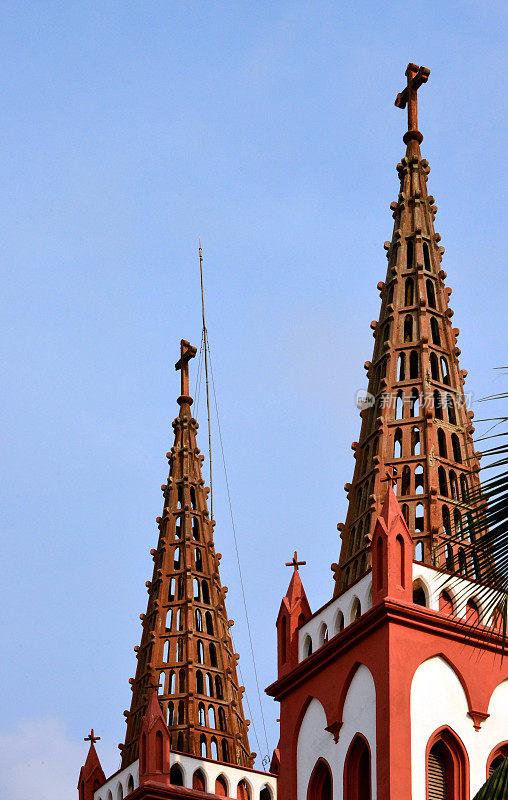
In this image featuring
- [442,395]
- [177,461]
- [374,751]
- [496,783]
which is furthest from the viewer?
[177,461]

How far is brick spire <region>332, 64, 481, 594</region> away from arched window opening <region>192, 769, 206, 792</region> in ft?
23.0

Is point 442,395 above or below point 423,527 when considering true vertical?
above

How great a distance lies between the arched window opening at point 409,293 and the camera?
31.1m

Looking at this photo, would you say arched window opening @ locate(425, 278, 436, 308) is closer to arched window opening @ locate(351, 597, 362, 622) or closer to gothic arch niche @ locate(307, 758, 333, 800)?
arched window opening @ locate(351, 597, 362, 622)

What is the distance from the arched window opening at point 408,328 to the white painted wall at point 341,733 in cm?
732

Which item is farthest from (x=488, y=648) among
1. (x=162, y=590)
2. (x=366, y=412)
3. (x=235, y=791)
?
(x=162, y=590)

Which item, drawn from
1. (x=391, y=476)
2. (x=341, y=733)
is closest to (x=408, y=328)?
(x=391, y=476)

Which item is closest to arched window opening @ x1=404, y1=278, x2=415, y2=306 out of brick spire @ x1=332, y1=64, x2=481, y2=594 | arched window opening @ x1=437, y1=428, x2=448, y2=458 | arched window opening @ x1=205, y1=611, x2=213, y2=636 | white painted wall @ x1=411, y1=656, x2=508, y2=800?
brick spire @ x1=332, y1=64, x2=481, y2=594

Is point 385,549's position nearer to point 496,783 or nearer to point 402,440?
point 402,440

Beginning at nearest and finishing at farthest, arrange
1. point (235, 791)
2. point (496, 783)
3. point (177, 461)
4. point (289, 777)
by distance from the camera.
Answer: point (496, 783) → point (289, 777) → point (235, 791) → point (177, 461)

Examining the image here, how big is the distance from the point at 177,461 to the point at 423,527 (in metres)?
13.7

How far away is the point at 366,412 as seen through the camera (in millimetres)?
30094

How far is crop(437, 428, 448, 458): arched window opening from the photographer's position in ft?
93.6

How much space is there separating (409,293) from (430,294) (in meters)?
0.41
